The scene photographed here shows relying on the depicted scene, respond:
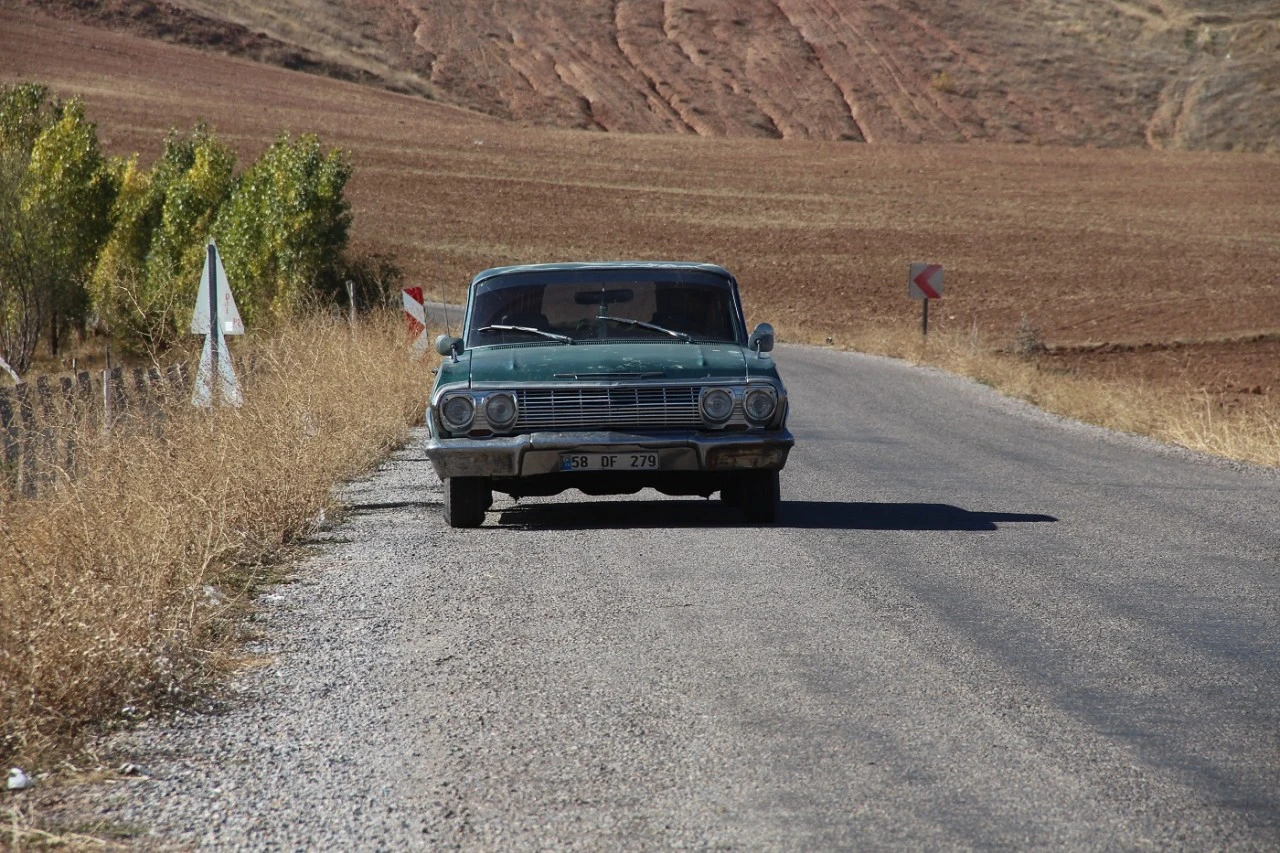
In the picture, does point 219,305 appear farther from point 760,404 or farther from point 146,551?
point 146,551

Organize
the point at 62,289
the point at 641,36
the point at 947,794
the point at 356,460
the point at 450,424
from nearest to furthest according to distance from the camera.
Answer: the point at 947,794 → the point at 450,424 → the point at 356,460 → the point at 62,289 → the point at 641,36

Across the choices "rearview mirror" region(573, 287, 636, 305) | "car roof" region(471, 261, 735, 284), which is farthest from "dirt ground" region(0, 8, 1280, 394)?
"rearview mirror" region(573, 287, 636, 305)

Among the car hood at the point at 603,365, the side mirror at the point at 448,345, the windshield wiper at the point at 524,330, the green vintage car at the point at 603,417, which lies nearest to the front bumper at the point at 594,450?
the green vintage car at the point at 603,417

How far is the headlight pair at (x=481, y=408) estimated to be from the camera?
30.6ft

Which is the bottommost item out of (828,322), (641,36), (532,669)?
(828,322)

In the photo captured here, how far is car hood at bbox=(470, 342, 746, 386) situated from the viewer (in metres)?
9.42

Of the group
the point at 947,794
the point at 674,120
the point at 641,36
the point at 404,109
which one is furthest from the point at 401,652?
the point at 641,36

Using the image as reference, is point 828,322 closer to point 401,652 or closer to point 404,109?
point 401,652

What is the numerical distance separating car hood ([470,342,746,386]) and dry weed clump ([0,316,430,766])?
→ 5.06 ft

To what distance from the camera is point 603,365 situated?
31.1 ft

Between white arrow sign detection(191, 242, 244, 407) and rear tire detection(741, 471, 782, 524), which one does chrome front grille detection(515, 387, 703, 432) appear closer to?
rear tire detection(741, 471, 782, 524)

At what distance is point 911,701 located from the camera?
221 inches

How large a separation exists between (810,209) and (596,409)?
64.5m

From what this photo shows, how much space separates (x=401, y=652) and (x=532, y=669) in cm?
66
